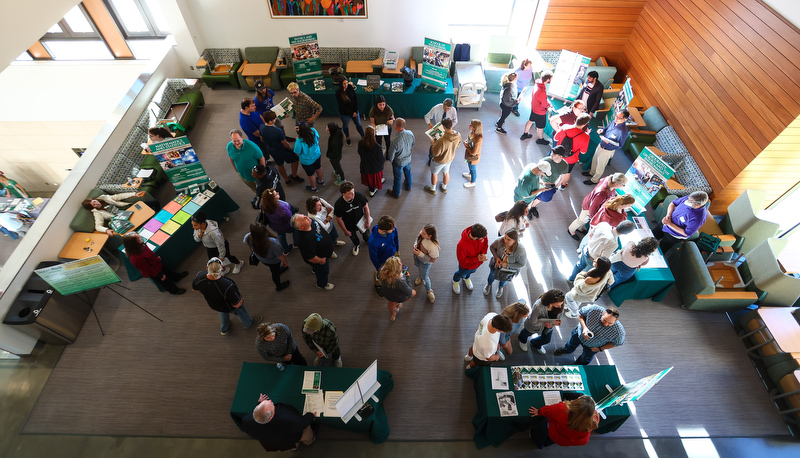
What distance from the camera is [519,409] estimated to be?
4004mm

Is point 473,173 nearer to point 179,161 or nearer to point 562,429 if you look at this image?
point 562,429

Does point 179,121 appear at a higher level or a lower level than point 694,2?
lower

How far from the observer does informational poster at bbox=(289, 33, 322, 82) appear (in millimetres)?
7812

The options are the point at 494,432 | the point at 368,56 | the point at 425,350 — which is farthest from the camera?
the point at 368,56

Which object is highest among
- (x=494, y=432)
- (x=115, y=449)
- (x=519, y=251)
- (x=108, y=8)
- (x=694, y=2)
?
(x=694, y=2)

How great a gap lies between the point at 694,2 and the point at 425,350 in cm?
775

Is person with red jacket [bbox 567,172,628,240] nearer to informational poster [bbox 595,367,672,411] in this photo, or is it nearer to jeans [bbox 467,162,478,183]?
jeans [bbox 467,162,478,183]

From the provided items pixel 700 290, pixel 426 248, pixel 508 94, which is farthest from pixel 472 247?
pixel 508 94

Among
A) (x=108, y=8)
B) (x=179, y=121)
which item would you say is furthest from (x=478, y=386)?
(x=108, y=8)

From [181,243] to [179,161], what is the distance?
127 cm

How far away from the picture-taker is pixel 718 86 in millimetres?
6211

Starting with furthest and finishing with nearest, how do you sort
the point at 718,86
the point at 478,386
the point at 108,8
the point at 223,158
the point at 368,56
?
1. the point at 368,56
2. the point at 108,8
3. the point at 223,158
4. the point at 718,86
5. the point at 478,386

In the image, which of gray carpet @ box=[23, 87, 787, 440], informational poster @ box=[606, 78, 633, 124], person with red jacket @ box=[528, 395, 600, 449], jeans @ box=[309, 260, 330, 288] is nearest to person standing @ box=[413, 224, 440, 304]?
gray carpet @ box=[23, 87, 787, 440]

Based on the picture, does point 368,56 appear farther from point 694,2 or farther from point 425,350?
point 425,350
